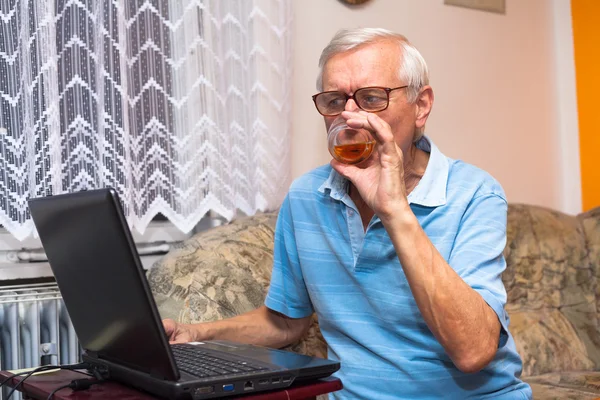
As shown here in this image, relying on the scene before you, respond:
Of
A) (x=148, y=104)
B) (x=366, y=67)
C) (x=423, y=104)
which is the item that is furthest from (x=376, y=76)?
(x=148, y=104)

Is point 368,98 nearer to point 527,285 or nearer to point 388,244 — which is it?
point 388,244

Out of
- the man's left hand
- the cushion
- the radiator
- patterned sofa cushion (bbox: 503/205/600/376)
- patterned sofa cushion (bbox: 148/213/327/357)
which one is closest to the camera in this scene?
the man's left hand

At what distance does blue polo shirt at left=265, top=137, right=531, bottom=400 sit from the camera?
1356 mm

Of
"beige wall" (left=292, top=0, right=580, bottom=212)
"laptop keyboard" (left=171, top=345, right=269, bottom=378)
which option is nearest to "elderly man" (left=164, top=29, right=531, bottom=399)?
"laptop keyboard" (left=171, top=345, right=269, bottom=378)

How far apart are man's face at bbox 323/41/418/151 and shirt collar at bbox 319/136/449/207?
0.08 meters

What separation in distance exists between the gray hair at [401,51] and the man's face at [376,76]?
11mm

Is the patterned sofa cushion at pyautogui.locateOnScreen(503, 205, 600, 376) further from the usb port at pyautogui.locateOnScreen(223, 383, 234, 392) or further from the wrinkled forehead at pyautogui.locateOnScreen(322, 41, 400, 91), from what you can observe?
the usb port at pyautogui.locateOnScreen(223, 383, 234, 392)

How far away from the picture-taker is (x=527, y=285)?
8.30ft

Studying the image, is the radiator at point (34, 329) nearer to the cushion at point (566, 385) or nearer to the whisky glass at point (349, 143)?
the whisky glass at point (349, 143)

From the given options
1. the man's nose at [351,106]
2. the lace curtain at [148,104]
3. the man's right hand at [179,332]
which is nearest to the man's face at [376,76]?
the man's nose at [351,106]

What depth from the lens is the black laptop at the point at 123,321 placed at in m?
0.90

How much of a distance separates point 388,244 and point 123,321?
0.60m

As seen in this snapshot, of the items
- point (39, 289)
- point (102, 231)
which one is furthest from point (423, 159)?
point (39, 289)

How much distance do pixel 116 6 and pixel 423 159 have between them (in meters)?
0.97
